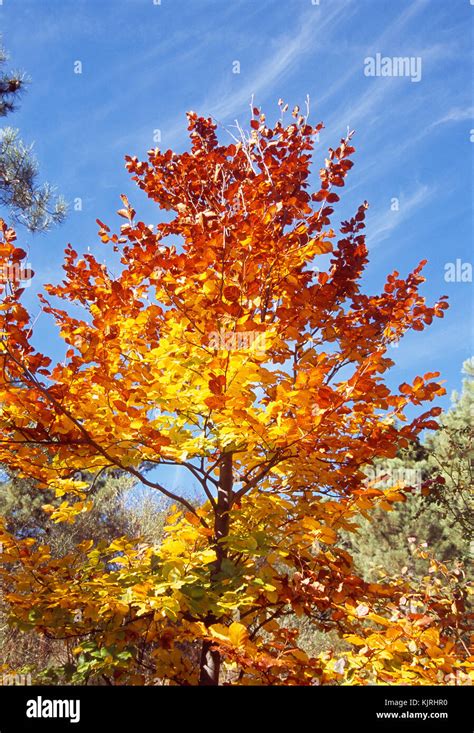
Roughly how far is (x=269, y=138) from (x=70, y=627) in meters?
3.66

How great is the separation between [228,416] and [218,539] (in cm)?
111

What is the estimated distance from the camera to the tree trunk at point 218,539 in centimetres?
342

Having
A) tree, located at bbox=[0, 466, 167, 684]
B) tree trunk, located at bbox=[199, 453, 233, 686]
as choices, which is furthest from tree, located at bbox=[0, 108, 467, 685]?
tree, located at bbox=[0, 466, 167, 684]

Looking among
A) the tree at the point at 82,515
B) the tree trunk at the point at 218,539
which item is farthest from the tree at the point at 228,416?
the tree at the point at 82,515

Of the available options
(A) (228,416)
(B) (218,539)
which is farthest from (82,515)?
(A) (228,416)

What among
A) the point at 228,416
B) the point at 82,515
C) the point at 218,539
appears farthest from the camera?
the point at 82,515

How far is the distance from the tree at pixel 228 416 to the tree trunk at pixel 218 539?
0.02 meters

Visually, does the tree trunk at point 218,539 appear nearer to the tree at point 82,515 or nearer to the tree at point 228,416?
the tree at point 228,416

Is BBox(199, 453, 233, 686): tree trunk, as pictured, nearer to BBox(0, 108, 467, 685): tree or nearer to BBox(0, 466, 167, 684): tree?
BBox(0, 108, 467, 685): tree

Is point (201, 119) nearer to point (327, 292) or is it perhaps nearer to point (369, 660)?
point (327, 292)

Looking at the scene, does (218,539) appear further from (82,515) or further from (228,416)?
(82,515)

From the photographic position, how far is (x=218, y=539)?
3.48 meters
